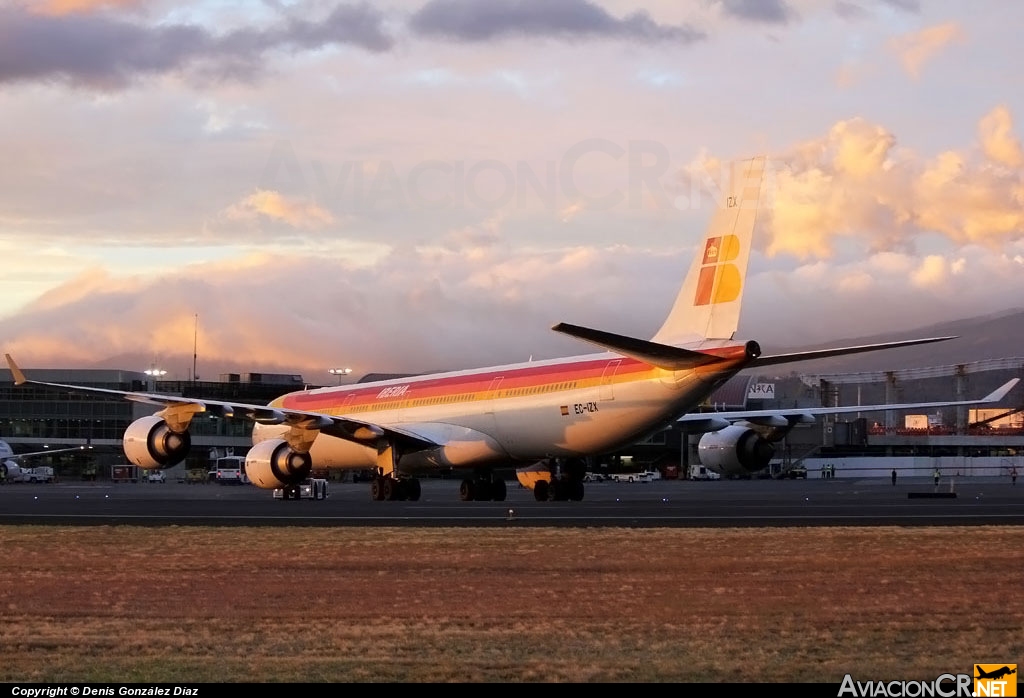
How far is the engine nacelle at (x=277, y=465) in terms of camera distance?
46.0m

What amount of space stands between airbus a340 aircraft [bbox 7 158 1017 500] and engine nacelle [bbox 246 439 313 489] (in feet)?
0.16

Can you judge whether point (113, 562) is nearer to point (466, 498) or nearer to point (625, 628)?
point (625, 628)

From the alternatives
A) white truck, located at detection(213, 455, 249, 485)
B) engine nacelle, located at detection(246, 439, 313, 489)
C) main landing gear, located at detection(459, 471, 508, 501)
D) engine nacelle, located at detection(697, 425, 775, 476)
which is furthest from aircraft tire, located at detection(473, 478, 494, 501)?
white truck, located at detection(213, 455, 249, 485)

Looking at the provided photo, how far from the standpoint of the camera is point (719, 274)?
37469mm

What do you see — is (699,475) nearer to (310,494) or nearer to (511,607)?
(310,494)

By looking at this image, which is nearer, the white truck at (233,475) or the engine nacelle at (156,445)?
the engine nacelle at (156,445)

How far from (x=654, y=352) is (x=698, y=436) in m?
64.2

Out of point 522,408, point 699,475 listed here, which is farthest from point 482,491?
point 699,475

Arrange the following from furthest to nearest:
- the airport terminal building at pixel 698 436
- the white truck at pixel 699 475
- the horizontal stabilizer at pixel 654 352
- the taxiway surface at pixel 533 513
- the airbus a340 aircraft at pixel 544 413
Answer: the airport terminal building at pixel 698 436, the white truck at pixel 699 475, the airbus a340 aircraft at pixel 544 413, the horizontal stabilizer at pixel 654 352, the taxiway surface at pixel 533 513

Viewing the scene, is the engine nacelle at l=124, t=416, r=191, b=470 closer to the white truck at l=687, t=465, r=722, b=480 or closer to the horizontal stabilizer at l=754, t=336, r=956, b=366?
the horizontal stabilizer at l=754, t=336, r=956, b=366

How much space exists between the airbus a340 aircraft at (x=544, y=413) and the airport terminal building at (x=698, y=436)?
4889 cm

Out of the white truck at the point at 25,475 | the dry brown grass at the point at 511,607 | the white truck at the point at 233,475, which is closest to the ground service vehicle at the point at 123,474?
the white truck at the point at 25,475

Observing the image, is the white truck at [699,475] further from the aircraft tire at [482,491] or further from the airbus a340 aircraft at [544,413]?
the aircraft tire at [482,491]

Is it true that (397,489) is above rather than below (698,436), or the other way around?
below
